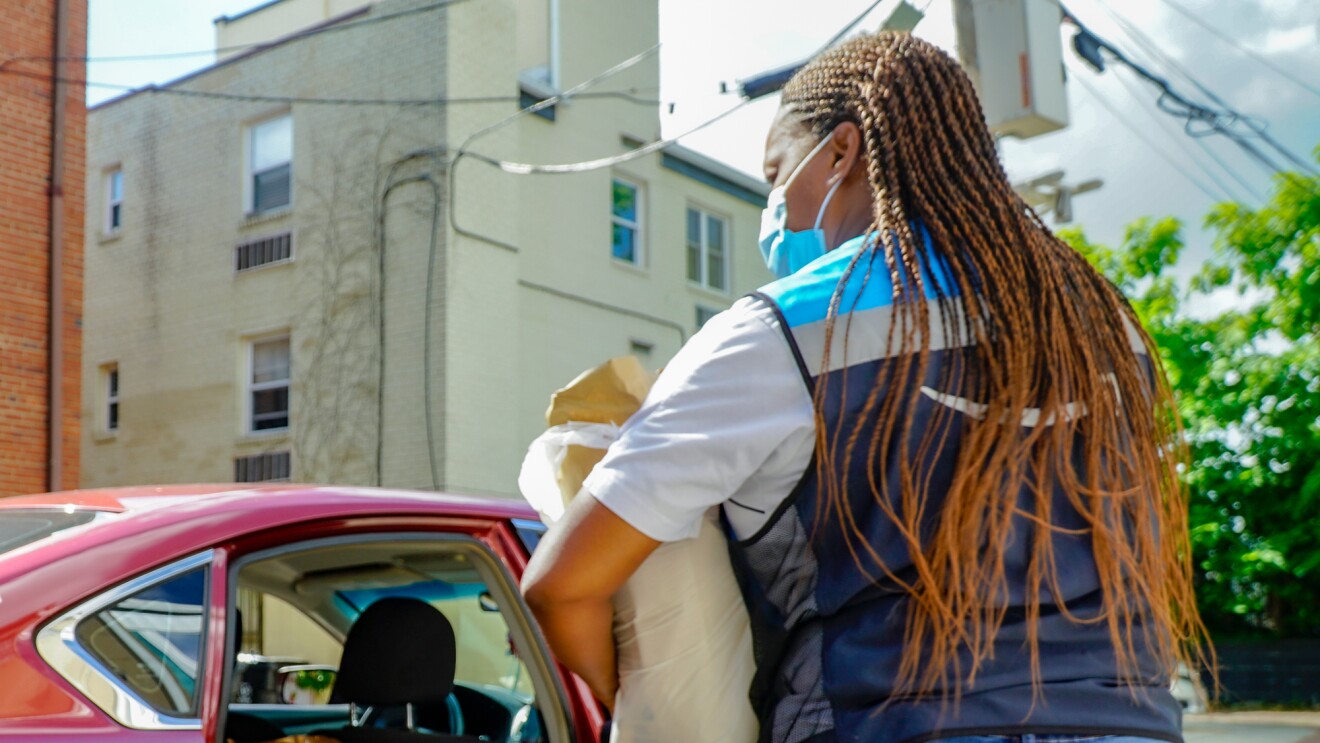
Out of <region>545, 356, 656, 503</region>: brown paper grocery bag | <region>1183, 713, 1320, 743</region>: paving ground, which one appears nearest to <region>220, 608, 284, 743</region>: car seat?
<region>545, 356, 656, 503</region>: brown paper grocery bag

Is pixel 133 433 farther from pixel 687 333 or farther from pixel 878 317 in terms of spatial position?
pixel 878 317

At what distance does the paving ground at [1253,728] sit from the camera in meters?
14.3

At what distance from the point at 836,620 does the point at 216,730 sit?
1.13 meters

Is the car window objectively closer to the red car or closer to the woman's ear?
the red car

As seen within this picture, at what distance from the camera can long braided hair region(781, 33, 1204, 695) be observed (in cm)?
159

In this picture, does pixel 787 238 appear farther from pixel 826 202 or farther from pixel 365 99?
pixel 365 99

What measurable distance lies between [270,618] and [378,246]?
15.2 meters

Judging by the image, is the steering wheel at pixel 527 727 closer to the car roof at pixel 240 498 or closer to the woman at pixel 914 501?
the car roof at pixel 240 498

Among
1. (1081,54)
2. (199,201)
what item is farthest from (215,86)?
(1081,54)

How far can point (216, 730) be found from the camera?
7.41ft

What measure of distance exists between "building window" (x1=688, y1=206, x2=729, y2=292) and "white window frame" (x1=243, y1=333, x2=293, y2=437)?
21.4ft

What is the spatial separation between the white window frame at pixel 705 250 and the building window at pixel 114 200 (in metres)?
8.88

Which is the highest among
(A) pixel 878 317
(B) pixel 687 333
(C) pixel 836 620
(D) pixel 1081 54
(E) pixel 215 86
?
(E) pixel 215 86

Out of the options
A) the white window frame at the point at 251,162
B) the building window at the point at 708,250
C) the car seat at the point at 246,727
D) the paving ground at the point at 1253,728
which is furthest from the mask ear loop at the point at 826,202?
the building window at the point at 708,250
